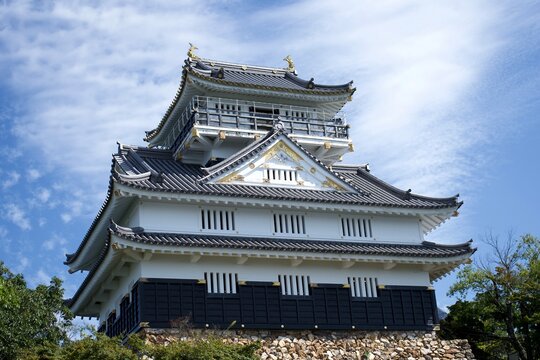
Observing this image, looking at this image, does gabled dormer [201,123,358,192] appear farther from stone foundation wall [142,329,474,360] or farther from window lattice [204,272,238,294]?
stone foundation wall [142,329,474,360]

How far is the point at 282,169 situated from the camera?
36.2 m

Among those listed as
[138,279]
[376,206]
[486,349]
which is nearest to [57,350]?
[138,279]

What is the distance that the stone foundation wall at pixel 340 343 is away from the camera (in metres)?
30.7

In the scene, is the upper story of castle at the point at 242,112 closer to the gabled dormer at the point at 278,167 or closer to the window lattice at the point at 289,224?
the gabled dormer at the point at 278,167

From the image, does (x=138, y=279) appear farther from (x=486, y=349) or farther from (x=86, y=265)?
(x=486, y=349)

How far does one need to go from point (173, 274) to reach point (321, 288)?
6316mm

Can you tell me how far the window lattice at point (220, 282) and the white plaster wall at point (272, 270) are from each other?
174 mm

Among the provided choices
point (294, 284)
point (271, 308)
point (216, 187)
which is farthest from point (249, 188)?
A: point (271, 308)

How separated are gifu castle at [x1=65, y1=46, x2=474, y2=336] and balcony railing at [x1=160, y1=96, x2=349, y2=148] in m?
0.08

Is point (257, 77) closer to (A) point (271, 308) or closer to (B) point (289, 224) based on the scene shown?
(B) point (289, 224)

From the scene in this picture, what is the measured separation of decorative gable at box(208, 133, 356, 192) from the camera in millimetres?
35438

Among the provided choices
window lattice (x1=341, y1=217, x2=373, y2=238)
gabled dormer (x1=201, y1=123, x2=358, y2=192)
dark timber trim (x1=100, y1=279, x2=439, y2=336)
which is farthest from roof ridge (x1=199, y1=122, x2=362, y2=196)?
dark timber trim (x1=100, y1=279, x2=439, y2=336)

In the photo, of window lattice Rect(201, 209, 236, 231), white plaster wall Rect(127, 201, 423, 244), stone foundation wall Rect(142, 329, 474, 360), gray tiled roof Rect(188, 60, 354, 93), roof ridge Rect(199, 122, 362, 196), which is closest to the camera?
stone foundation wall Rect(142, 329, 474, 360)

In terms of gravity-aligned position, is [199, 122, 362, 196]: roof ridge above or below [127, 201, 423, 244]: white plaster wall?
above
